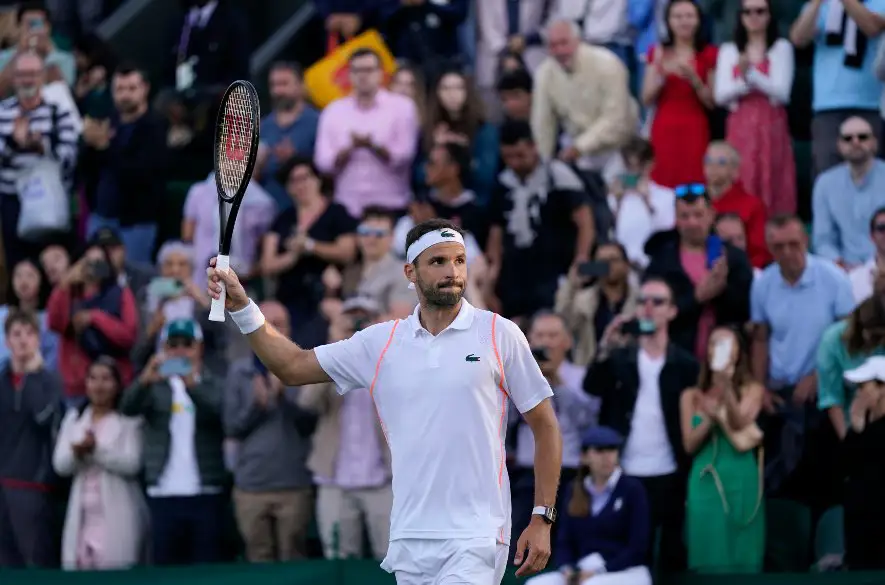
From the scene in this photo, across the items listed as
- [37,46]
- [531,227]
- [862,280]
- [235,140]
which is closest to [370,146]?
[531,227]

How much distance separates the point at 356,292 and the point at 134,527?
7.27 ft

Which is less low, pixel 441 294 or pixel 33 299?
pixel 33 299

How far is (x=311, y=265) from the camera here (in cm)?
1362

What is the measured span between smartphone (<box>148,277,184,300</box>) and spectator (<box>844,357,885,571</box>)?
4843 millimetres

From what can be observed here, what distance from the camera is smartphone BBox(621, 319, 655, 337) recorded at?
11.8 meters

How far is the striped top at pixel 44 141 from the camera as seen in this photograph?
14.8 m

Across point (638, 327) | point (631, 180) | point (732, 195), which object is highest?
point (631, 180)

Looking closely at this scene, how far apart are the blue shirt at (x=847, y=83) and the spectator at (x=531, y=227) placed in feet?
6.08

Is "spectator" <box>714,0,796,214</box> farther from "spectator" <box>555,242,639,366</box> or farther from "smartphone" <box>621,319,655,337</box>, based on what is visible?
"smartphone" <box>621,319,655,337</box>

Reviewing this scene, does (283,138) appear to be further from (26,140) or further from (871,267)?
(871,267)

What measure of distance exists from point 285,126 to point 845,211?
4499mm

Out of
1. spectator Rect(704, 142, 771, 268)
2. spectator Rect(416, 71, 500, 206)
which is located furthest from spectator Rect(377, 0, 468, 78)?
spectator Rect(704, 142, 771, 268)

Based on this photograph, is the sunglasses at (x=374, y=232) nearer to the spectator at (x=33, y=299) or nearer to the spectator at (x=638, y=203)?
the spectator at (x=638, y=203)

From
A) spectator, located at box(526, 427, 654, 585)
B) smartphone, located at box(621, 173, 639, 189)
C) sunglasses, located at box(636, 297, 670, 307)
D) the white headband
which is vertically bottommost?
spectator, located at box(526, 427, 654, 585)
